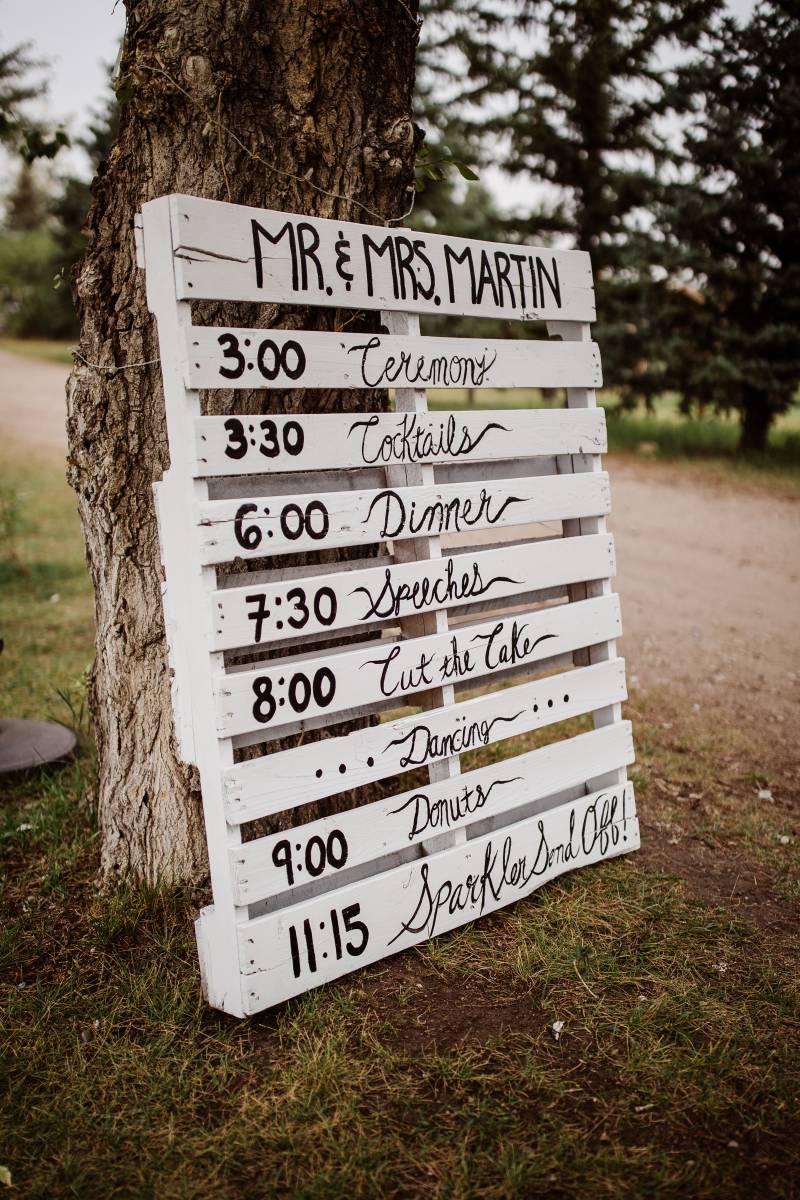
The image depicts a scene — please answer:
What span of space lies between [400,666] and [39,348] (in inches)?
1136

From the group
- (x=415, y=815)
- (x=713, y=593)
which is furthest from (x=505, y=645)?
(x=713, y=593)

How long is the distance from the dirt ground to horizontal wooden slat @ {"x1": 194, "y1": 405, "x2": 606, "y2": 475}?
5.55ft

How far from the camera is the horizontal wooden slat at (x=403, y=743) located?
8.27 feet

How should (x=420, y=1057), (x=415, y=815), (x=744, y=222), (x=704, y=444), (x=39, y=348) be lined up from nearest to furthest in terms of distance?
(x=420, y=1057) < (x=415, y=815) < (x=744, y=222) < (x=704, y=444) < (x=39, y=348)

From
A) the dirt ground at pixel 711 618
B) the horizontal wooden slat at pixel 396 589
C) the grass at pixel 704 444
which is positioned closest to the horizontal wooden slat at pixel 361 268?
the horizontal wooden slat at pixel 396 589

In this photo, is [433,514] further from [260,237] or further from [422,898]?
[422,898]

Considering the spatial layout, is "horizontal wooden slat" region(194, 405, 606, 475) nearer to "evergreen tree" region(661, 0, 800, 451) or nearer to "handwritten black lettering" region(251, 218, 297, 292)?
"handwritten black lettering" region(251, 218, 297, 292)

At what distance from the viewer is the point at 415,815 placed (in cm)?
287

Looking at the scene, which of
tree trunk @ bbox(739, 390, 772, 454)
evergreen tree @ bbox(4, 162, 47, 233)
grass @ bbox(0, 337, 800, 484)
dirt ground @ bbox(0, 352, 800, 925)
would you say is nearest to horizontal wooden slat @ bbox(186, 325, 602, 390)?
dirt ground @ bbox(0, 352, 800, 925)

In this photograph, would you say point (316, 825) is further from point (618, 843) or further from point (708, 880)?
point (708, 880)

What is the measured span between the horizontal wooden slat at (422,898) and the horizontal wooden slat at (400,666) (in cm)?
55

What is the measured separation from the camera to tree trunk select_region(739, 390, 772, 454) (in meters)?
13.0

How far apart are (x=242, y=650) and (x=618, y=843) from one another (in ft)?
5.65

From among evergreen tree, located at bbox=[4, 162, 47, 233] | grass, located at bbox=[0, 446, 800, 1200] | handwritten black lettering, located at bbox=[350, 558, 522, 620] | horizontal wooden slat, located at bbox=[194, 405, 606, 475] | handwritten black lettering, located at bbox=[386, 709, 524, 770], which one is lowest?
grass, located at bbox=[0, 446, 800, 1200]
